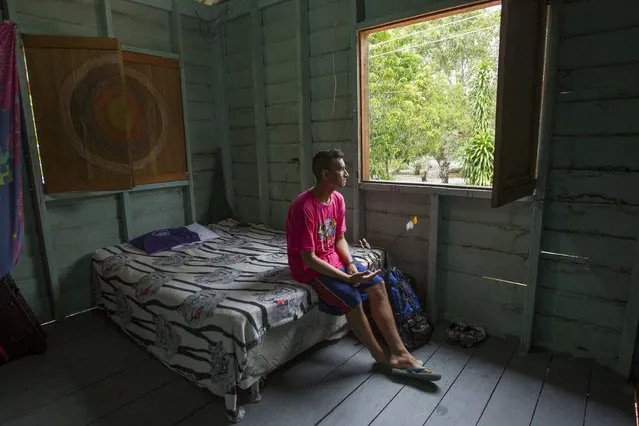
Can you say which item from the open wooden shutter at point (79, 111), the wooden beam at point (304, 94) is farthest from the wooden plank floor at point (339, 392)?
the wooden beam at point (304, 94)

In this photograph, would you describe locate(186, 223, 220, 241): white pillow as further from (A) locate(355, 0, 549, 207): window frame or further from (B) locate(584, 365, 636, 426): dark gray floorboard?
(B) locate(584, 365, 636, 426): dark gray floorboard

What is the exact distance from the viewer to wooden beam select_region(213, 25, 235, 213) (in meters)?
3.70

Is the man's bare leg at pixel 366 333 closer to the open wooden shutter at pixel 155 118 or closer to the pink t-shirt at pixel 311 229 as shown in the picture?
the pink t-shirt at pixel 311 229

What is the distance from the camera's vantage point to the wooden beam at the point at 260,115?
133 inches

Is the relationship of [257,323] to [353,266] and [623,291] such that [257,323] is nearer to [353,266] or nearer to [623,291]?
[353,266]

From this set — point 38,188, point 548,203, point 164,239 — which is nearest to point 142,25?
point 38,188

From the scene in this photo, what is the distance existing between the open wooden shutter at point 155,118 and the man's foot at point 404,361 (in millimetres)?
2467

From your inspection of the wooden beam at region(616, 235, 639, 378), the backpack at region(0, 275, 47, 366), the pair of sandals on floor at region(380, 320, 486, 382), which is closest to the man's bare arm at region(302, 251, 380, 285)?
the pair of sandals on floor at region(380, 320, 486, 382)

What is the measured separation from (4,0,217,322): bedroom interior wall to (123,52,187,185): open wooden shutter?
0.13 meters

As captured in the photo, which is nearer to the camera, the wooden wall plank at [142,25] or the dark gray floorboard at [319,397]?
Answer: the dark gray floorboard at [319,397]

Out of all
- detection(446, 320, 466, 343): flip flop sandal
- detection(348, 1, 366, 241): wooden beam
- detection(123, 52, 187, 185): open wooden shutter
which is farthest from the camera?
detection(123, 52, 187, 185): open wooden shutter

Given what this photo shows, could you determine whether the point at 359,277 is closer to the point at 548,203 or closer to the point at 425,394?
the point at 425,394

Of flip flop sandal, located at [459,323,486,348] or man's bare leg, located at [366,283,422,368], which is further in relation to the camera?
flip flop sandal, located at [459,323,486,348]

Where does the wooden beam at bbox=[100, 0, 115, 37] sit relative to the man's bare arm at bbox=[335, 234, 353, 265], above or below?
above
